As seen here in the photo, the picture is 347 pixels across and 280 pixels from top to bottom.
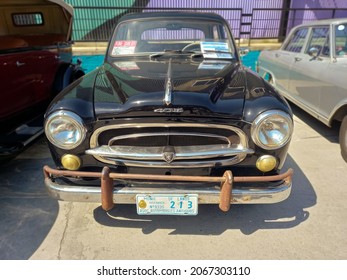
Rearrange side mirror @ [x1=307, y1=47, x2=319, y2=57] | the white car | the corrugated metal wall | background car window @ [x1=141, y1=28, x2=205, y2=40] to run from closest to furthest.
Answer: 1. background car window @ [x1=141, y1=28, x2=205, y2=40]
2. the white car
3. side mirror @ [x1=307, y1=47, x2=319, y2=57]
4. the corrugated metal wall

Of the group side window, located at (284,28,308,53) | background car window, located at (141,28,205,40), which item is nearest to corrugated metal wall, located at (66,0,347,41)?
side window, located at (284,28,308,53)

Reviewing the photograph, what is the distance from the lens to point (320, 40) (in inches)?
178

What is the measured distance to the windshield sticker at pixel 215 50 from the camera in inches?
132

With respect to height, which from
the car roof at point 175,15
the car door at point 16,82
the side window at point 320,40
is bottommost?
the car door at point 16,82

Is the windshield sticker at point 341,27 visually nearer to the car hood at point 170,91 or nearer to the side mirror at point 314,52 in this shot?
the side mirror at point 314,52

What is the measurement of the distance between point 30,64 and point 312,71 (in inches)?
157

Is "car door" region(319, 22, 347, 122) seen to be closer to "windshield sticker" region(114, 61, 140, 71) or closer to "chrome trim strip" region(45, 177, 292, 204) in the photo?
"chrome trim strip" region(45, 177, 292, 204)

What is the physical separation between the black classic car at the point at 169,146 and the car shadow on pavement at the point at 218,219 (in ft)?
1.55

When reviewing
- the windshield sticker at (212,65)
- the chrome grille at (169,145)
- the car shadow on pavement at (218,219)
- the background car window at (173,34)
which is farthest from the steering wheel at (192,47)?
the car shadow on pavement at (218,219)

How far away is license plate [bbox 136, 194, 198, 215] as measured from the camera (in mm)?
2199

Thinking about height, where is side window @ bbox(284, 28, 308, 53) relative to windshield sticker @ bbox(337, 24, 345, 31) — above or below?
below

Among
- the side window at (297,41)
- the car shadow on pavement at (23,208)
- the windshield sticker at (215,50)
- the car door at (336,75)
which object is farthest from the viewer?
the side window at (297,41)
